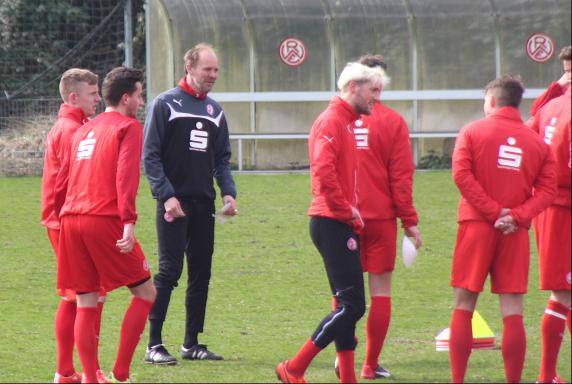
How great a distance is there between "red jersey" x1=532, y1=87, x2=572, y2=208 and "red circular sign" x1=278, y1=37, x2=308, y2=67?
1417cm

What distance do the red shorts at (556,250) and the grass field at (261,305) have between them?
76cm

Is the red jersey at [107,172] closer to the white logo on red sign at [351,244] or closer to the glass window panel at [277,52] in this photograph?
the white logo on red sign at [351,244]

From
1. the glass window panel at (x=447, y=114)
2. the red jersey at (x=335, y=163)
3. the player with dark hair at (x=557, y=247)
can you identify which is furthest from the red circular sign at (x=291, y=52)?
the red jersey at (x=335, y=163)

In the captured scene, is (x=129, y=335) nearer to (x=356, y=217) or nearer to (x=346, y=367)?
(x=346, y=367)

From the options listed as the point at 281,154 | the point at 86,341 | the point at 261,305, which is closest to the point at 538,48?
the point at 281,154

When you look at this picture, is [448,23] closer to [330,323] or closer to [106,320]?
[106,320]

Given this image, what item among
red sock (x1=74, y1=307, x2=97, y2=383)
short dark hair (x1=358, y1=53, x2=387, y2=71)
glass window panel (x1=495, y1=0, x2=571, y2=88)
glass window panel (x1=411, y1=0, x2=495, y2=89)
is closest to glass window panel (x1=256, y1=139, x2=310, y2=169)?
glass window panel (x1=411, y1=0, x2=495, y2=89)

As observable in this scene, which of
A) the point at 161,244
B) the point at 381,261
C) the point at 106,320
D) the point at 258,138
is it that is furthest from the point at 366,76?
the point at 258,138

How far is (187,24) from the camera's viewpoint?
21.0 meters

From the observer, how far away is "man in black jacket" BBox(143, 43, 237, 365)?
805 cm

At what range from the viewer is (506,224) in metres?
6.73

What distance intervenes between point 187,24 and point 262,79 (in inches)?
64.9

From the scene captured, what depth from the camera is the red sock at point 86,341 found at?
270 inches

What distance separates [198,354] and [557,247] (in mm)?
2671
